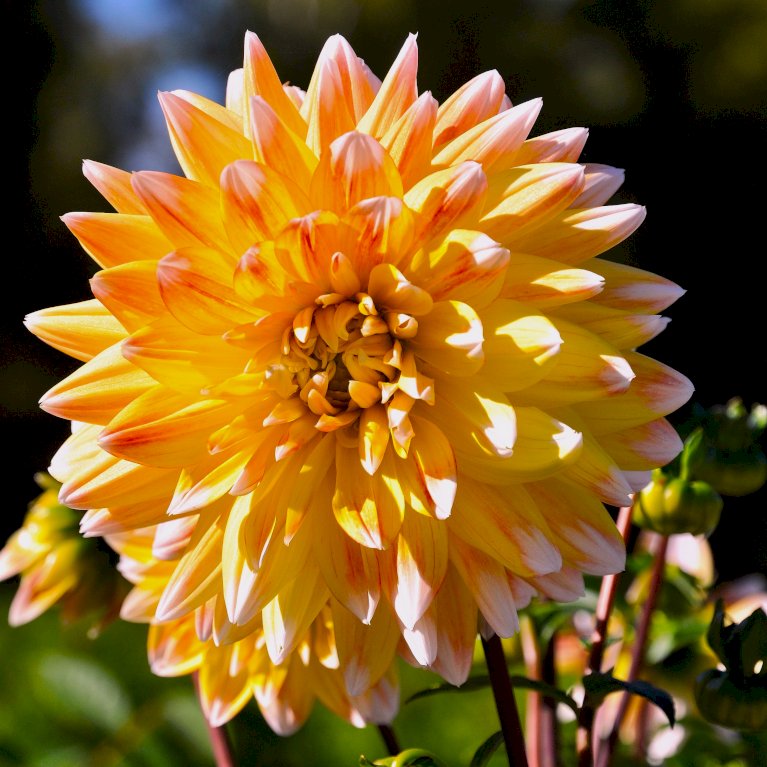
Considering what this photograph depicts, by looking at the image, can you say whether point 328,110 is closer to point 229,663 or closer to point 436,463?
point 436,463

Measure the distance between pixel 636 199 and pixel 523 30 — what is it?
472 mm

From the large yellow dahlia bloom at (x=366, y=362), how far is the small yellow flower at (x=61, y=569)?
21cm

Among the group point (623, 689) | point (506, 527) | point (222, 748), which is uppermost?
point (506, 527)

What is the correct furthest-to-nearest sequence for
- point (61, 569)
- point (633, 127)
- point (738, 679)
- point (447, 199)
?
point (633, 127) → point (61, 569) → point (738, 679) → point (447, 199)

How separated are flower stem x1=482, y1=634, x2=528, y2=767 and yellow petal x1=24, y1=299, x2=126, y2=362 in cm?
25

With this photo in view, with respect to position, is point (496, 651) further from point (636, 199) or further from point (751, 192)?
point (751, 192)

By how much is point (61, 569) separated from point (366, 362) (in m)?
0.33

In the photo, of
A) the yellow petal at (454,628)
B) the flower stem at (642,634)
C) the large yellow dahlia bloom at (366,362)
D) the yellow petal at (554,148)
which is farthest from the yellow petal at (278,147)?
the flower stem at (642,634)

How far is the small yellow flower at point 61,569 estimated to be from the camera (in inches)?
26.9

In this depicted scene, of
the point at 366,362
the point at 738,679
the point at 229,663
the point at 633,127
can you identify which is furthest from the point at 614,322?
the point at 633,127

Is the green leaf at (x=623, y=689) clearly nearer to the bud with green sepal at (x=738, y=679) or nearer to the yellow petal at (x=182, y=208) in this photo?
the bud with green sepal at (x=738, y=679)

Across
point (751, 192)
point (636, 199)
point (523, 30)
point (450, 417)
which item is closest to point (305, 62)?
point (523, 30)

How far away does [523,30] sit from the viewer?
2.16 metres

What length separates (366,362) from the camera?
48 cm
